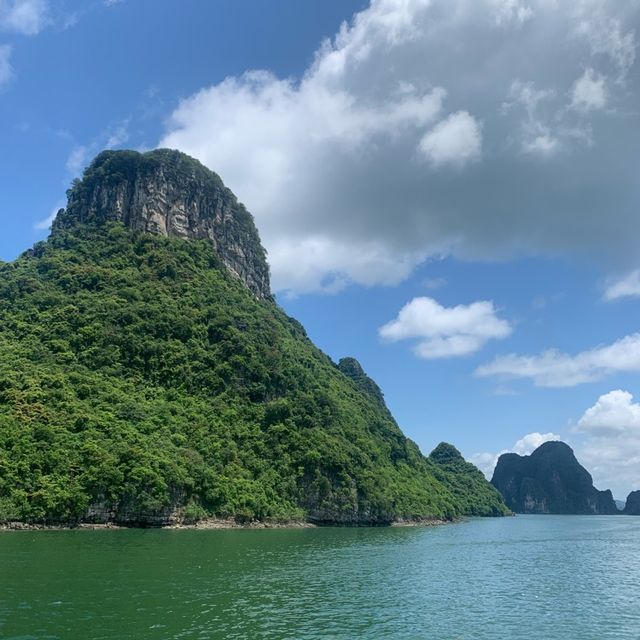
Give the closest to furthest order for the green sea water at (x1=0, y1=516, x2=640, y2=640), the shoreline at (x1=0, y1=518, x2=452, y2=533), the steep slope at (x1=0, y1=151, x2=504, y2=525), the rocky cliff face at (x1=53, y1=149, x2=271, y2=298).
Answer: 1. the green sea water at (x1=0, y1=516, x2=640, y2=640)
2. the shoreline at (x1=0, y1=518, x2=452, y2=533)
3. the steep slope at (x1=0, y1=151, x2=504, y2=525)
4. the rocky cliff face at (x1=53, y1=149, x2=271, y2=298)

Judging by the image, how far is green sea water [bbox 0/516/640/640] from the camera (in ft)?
84.4

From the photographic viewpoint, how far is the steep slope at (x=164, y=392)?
74125 mm

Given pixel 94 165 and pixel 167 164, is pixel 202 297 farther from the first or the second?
pixel 94 165

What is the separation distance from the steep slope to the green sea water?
1521cm

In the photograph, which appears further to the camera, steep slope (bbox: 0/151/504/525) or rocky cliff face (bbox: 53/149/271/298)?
rocky cliff face (bbox: 53/149/271/298)

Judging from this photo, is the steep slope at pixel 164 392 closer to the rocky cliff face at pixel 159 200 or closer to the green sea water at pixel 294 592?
the rocky cliff face at pixel 159 200

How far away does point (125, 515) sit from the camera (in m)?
73.5

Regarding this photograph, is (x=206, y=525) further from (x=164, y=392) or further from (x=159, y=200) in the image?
(x=159, y=200)

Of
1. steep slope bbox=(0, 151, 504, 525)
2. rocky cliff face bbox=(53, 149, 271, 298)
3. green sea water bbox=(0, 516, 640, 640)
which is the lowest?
green sea water bbox=(0, 516, 640, 640)

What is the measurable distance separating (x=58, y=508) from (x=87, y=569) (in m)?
34.8

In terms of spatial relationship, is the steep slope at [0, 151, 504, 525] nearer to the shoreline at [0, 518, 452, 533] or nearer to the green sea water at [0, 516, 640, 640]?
the shoreline at [0, 518, 452, 533]

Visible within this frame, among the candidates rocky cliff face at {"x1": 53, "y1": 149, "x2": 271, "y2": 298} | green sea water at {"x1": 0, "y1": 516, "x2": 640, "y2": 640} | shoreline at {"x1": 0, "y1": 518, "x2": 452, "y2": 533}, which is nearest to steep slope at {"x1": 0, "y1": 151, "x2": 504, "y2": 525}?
rocky cliff face at {"x1": 53, "y1": 149, "x2": 271, "y2": 298}

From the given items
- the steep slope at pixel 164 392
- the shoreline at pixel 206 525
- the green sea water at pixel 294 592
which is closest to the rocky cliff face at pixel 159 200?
the steep slope at pixel 164 392

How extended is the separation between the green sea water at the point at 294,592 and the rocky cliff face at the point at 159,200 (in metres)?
99.1
